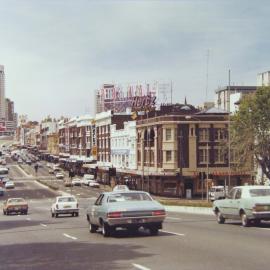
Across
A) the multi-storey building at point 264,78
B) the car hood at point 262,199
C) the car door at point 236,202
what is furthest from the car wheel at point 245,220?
the multi-storey building at point 264,78

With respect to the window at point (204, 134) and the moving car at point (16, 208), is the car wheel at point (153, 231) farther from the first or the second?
the window at point (204, 134)

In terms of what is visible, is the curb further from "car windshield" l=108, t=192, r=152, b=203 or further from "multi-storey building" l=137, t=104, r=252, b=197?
"multi-storey building" l=137, t=104, r=252, b=197

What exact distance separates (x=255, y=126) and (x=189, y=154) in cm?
3037

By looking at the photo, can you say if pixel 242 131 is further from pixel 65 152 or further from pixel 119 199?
pixel 65 152

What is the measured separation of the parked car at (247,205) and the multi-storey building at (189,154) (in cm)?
6132

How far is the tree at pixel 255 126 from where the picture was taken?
190 feet

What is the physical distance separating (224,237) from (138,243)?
8.90ft

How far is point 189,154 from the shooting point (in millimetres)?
88500

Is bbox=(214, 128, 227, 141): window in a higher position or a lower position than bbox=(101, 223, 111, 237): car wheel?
higher

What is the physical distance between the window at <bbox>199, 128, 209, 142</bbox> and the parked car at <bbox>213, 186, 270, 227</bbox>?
2537 inches

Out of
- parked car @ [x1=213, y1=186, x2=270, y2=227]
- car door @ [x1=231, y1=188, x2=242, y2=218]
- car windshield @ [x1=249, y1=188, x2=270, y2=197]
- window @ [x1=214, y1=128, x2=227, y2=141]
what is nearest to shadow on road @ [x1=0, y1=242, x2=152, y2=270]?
parked car @ [x1=213, y1=186, x2=270, y2=227]

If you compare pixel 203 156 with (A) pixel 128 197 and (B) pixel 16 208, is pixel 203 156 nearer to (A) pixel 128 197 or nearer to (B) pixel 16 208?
(B) pixel 16 208

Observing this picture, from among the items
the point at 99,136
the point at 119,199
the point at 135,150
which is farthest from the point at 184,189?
the point at 119,199

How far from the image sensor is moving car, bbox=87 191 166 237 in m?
→ 19.5
